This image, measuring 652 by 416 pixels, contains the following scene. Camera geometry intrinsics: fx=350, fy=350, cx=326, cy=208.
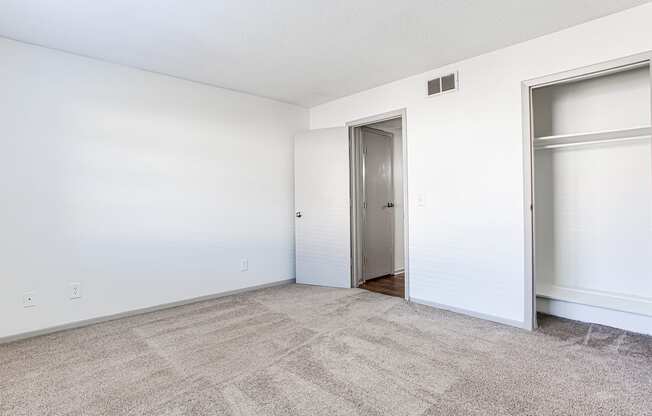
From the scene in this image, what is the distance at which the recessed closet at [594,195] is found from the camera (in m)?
2.80

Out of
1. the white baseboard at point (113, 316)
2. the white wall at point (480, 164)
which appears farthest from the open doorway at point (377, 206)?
the white baseboard at point (113, 316)

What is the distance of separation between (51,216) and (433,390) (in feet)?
10.2

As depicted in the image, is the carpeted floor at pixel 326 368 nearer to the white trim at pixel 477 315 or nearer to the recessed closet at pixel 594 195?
the white trim at pixel 477 315

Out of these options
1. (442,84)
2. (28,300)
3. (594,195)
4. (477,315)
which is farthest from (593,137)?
(28,300)

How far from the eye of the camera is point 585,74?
2.58 meters

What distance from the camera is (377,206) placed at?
4934 mm

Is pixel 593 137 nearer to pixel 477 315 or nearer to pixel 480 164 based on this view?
pixel 480 164

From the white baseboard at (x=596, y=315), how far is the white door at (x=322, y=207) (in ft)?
6.80

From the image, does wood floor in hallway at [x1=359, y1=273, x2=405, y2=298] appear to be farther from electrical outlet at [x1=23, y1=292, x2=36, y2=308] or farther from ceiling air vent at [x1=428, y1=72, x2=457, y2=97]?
electrical outlet at [x1=23, y1=292, x2=36, y2=308]

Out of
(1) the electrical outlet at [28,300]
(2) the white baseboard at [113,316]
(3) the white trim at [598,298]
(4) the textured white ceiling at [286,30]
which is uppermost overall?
(4) the textured white ceiling at [286,30]

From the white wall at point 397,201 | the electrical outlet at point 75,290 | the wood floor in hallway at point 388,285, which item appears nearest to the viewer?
the electrical outlet at point 75,290

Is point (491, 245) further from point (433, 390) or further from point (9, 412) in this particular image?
point (9, 412)

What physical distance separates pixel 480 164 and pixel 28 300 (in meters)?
3.89

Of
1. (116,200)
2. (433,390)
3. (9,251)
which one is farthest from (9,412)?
(433,390)
